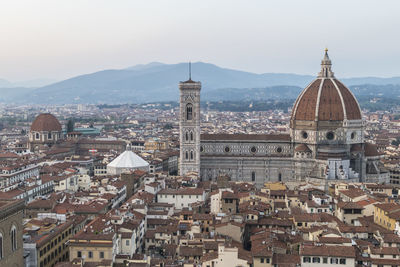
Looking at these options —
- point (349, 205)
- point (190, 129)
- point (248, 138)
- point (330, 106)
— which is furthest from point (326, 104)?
point (349, 205)

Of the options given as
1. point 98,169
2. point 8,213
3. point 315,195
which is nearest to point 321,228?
point 315,195

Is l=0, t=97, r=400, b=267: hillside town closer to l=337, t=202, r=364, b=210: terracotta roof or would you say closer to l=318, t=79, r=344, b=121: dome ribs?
l=337, t=202, r=364, b=210: terracotta roof

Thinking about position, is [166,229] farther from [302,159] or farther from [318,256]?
[302,159]

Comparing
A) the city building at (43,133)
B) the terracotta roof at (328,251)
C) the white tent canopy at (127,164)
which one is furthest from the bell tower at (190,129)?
the terracotta roof at (328,251)

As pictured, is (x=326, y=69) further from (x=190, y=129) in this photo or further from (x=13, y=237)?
(x=13, y=237)

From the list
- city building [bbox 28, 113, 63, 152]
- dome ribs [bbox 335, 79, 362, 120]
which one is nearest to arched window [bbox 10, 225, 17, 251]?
dome ribs [bbox 335, 79, 362, 120]
